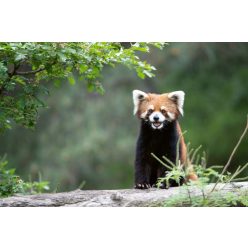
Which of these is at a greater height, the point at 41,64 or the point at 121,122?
the point at 41,64

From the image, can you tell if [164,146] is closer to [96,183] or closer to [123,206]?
[123,206]

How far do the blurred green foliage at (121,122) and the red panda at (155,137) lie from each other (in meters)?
5.70

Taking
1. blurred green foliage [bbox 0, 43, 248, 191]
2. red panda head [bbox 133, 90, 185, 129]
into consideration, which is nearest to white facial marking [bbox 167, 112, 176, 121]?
red panda head [bbox 133, 90, 185, 129]

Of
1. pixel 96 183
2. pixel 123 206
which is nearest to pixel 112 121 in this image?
pixel 96 183

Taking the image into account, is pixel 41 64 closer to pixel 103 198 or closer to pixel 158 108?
pixel 158 108

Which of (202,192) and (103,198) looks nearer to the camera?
(202,192)

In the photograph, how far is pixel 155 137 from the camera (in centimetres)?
600

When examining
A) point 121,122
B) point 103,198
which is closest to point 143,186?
point 103,198

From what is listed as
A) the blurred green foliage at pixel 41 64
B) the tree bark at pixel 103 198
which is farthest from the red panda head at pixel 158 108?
the tree bark at pixel 103 198

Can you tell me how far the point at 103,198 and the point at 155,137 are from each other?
2.59 feet

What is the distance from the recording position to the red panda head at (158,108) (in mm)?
5953

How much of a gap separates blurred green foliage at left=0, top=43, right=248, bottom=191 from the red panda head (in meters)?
5.65

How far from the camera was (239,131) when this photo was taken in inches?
474

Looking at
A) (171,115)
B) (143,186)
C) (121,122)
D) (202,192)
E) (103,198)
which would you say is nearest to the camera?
(202,192)
